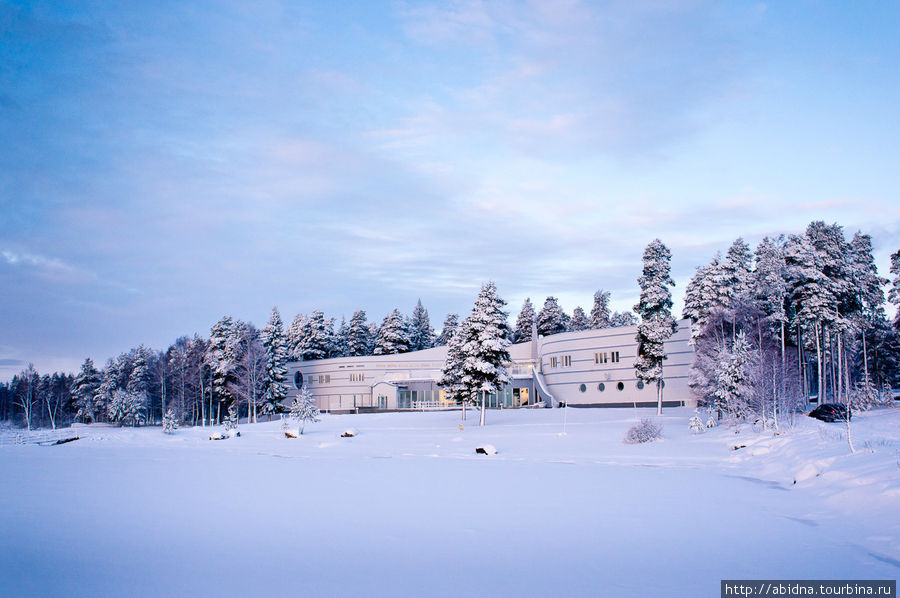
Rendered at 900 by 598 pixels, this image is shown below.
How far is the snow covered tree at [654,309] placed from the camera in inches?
1864

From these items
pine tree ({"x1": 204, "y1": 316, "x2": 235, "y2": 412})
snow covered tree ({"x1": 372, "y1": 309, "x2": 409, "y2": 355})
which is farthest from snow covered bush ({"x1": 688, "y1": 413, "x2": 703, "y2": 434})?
snow covered tree ({"x1": 372, "y1": 309, "x2": 409, "y2": 355})

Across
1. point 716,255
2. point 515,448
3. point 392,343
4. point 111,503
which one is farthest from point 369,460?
point 392,343

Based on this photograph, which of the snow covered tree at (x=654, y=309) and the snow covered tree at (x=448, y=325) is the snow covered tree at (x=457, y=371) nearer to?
the snow covered tree at (x=654, y=309)

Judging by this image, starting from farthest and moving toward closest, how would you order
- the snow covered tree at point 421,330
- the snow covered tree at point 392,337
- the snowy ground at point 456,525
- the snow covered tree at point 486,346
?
the snow covered tree at point 421,330
the snow covered tree at point 392,337
the snow covered tree at point 486,346
the snowy ground at point 456,525

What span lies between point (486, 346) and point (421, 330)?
2536 inches

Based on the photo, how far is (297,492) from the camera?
1588cm

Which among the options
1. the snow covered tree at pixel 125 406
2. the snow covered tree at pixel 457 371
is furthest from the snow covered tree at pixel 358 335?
the snow covered tree at pixel 457 371

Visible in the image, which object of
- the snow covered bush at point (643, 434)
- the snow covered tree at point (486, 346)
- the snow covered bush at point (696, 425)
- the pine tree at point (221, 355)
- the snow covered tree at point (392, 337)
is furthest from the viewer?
the snow covered tree at point (392, 337)

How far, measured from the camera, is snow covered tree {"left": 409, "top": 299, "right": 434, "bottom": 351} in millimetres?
107062

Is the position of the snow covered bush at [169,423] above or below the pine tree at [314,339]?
below

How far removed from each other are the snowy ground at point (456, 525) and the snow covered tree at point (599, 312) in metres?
79.4

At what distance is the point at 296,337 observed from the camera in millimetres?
→ 91125

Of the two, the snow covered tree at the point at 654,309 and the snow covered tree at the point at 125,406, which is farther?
the snow covered tree at the point at 125,406

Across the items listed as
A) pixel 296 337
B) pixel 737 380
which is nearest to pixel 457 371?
pixel 737 380
